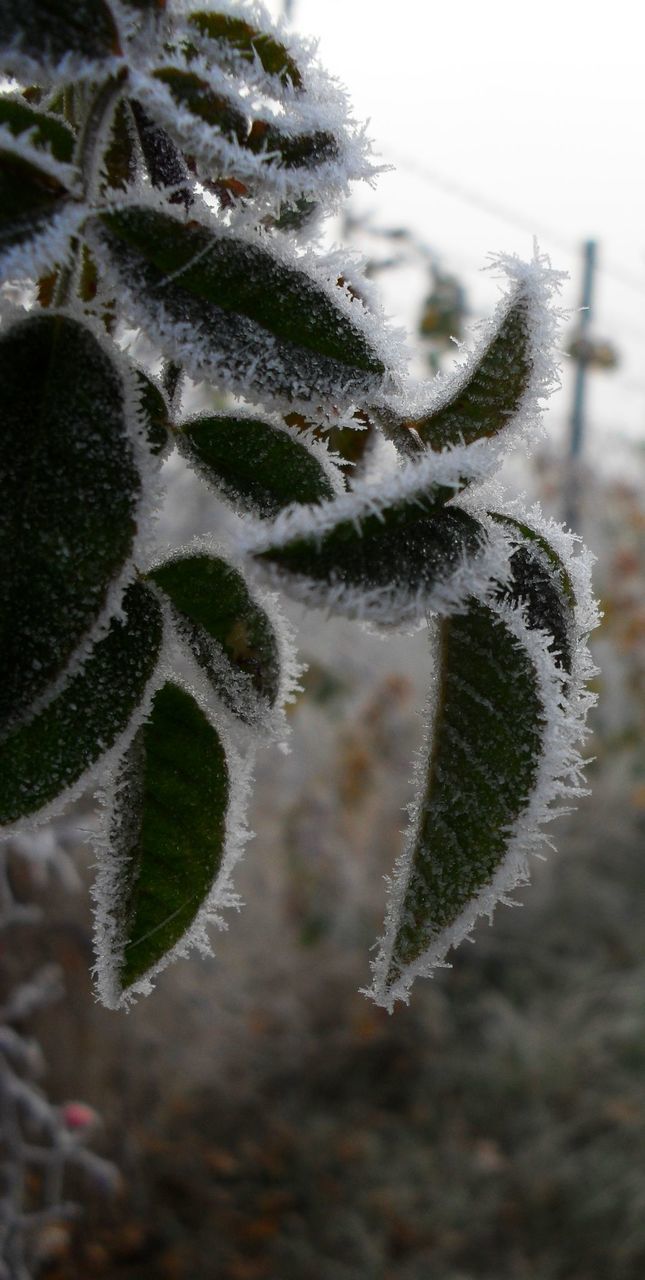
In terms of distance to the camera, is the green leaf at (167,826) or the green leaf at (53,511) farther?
the green leaf at (167,826)

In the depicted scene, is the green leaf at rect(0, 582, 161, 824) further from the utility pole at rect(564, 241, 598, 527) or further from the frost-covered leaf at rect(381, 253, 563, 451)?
the utility pole at rect(564, 241, 598, 527)

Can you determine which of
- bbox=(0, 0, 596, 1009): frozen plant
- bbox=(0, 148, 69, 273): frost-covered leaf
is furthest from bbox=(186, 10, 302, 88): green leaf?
bbox=(0, 148, 69, 273): frost-covered leaf

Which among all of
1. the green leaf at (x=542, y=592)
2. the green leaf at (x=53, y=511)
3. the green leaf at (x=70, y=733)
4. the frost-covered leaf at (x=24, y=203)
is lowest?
the green leaf at (x=70, y=733)

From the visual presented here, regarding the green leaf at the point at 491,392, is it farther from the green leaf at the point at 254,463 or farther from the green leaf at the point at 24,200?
the green leaf at the point at 24,200

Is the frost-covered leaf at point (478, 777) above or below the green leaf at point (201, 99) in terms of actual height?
below

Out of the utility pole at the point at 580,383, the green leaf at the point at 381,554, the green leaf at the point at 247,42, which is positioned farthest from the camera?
the utility pole at the point at 580,383

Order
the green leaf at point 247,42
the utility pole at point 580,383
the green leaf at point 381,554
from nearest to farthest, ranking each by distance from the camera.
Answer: the green leaf at point 381,554
the green leaf at point 247,42
the utility pole at point 580,383

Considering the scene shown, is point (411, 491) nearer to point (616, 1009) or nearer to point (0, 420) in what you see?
point (0, 420)

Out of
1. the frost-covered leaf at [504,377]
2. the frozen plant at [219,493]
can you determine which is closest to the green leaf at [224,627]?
the frozen plant at [219,493]
